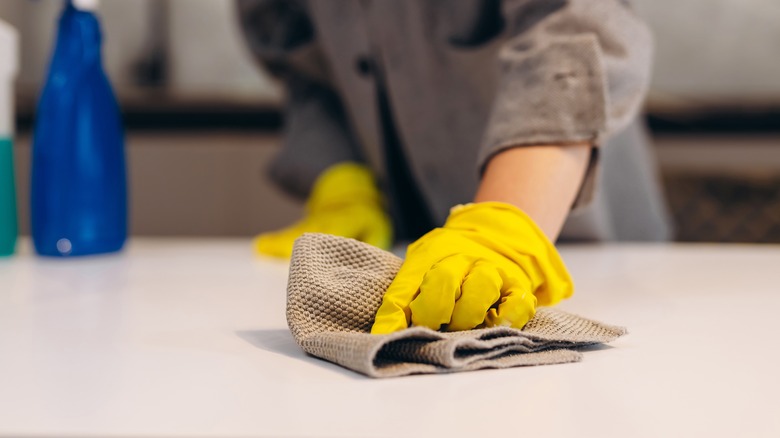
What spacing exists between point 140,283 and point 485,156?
0.32 m

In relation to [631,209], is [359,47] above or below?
above

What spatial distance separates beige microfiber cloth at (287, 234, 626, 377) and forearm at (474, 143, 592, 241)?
4.5 inches

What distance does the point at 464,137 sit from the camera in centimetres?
99

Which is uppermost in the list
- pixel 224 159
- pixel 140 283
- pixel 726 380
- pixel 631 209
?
pixel 726 380

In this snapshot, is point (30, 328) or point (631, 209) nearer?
point (30, 328)

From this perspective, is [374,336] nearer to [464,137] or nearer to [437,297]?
[437,297]

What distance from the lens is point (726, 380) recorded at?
0.42 metres

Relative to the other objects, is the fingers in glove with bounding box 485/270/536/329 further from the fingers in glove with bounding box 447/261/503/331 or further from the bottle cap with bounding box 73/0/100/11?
the bottle cap with bounding box 73/0/100/11

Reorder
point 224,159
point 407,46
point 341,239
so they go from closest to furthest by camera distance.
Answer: point 341,239, point 407,46, point 224,159

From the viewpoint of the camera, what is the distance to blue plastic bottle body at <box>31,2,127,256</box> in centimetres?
89

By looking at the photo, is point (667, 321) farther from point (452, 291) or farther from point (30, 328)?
point (30, 328)

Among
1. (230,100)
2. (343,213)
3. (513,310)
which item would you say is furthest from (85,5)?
(230,100)

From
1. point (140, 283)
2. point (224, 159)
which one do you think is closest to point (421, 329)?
point (140, 283)

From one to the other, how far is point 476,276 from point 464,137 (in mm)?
521
